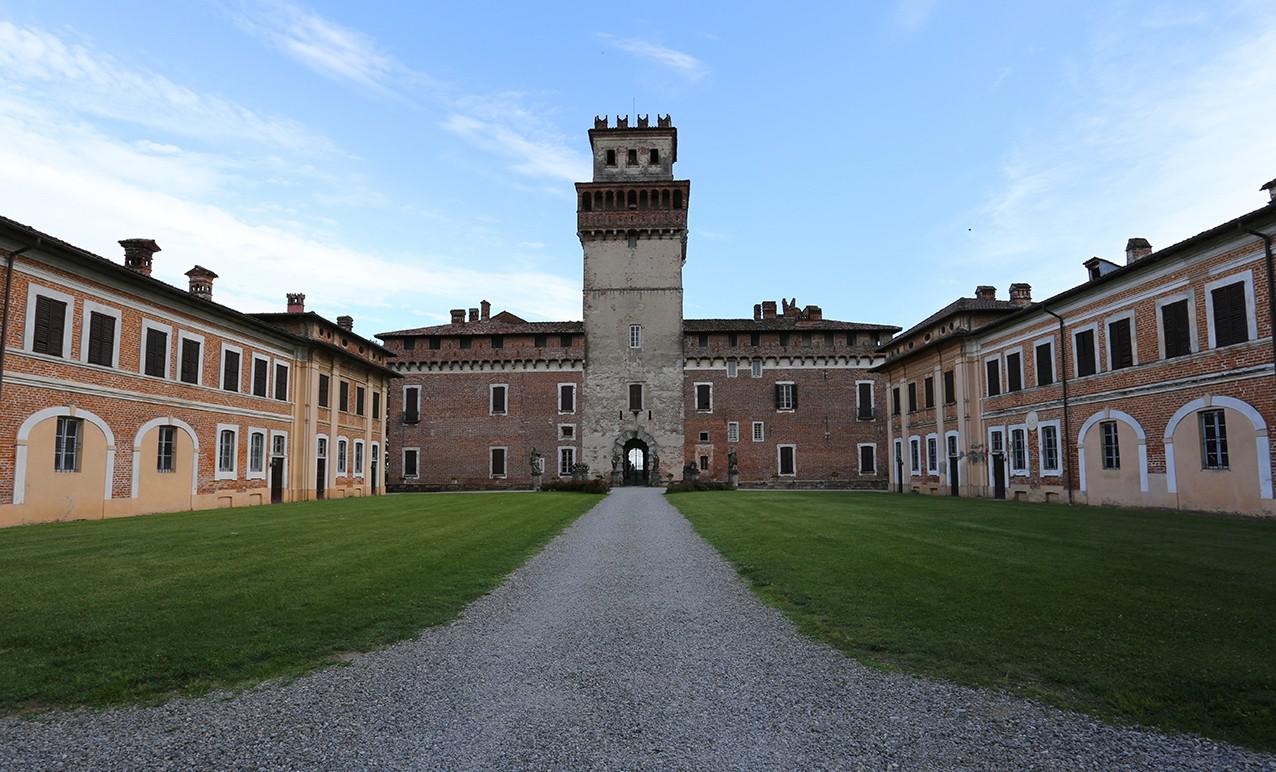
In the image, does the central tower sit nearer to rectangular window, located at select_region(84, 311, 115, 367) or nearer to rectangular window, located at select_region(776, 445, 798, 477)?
rectangular window, located at select_region(776, 445, 798, 477)

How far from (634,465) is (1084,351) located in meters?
34.3

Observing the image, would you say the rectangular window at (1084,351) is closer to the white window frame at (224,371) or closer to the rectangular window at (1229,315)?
the rectangular window at (1229,315)

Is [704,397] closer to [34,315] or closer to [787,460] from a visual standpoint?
[787,460]

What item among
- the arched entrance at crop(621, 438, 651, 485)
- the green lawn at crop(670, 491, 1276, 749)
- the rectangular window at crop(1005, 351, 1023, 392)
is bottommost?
Result: the green lawn at crop(670, 491, 1276, 749)

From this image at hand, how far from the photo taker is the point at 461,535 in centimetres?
1547

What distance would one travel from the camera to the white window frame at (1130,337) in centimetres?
2314

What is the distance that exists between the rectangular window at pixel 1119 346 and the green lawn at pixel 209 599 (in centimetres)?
1918

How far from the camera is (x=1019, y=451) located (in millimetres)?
29719

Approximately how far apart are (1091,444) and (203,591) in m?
26.2

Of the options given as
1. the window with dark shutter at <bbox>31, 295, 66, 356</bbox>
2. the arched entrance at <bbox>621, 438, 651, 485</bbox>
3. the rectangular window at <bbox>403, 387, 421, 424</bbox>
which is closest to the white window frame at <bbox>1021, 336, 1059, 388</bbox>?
the arched entrance at <bbox>621, 438, 651, 485</bbox>

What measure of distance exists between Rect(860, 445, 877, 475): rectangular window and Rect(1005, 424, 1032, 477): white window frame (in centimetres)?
1731

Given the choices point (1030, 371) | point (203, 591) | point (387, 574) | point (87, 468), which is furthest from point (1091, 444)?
point (87, 468)

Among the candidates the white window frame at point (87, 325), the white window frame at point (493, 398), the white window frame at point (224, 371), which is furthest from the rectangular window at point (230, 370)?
the white window frame at point (493, 398)

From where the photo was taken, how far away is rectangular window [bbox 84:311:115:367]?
2062cm
